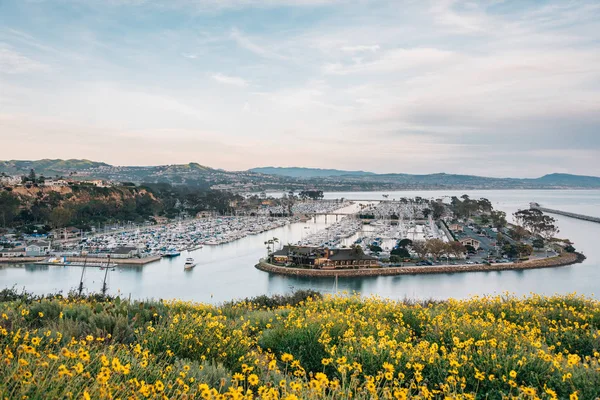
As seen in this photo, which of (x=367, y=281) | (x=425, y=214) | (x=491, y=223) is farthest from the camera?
(x=425, y=214)

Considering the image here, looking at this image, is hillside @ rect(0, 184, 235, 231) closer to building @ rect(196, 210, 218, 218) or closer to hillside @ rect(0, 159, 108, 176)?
building @ rect(196, 210, 218, 218)

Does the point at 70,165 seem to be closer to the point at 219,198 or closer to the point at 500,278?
the point at 219,198

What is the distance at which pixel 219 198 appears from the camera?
71625 mm

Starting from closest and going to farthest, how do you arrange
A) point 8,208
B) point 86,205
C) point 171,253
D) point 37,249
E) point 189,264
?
1. point 189,264
2. point 37,249
3. point 171,253
4. point 8,208
5. point 86,205

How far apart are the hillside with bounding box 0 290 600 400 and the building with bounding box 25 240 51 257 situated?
31.6 m

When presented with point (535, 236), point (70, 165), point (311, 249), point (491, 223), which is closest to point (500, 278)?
point (311, 249)

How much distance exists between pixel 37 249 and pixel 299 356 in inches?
1367

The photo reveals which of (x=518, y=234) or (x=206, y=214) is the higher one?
(x=518, y=234)

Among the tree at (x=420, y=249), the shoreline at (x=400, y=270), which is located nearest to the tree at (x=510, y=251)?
the shoreline at (x=400, y=270)

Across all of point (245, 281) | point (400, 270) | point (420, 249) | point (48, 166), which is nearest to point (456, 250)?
point (420, 249)

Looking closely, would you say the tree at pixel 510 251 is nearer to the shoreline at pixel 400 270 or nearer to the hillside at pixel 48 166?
the shoreline at pixel 400 270

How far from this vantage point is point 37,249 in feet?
107

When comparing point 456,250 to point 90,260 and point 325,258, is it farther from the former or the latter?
point 90,260

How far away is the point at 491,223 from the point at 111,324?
57.5 meters
